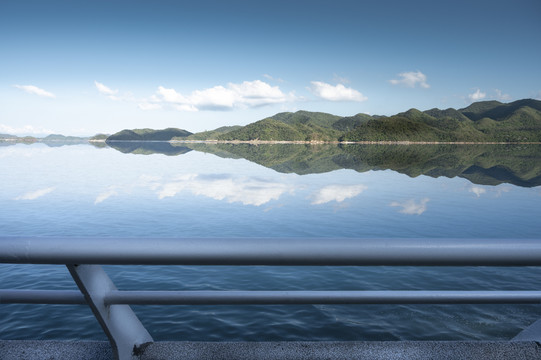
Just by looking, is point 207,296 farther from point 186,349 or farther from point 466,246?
point 466,246

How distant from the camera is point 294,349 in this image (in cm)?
209

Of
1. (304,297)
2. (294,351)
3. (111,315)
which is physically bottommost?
(294,351)

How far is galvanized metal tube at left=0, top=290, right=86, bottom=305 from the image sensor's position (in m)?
1.84

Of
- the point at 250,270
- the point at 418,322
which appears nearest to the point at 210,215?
the point at 250,270

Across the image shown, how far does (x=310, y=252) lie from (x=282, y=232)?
1635cm

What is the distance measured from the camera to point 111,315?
188 centimetres

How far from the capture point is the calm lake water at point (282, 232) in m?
8.21

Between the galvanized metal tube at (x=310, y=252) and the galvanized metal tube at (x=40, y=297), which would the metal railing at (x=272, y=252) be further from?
the galvanized metal tube at (x=40, y=297)

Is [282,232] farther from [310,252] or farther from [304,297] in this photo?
[310,252]

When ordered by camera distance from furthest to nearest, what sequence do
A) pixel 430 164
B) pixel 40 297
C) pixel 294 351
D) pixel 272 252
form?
pixel 430 164 < pixel 294 351 < pixel 40 297 < pixel 272 252

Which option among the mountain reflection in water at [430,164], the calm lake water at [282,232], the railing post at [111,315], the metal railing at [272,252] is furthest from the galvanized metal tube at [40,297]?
the mountain reflection in water at [430,164]

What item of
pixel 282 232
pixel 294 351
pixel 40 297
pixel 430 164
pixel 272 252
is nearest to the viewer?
pixel 272 252

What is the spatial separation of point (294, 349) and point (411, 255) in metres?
1.02

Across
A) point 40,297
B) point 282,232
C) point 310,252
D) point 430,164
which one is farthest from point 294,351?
point 430,164
